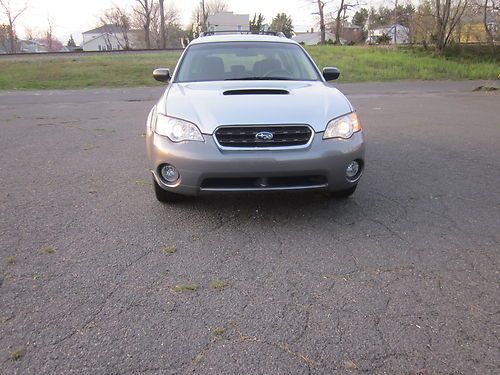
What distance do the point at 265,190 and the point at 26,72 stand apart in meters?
22.2

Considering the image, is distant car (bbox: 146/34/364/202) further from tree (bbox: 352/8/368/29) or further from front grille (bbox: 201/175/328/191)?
tree (bbox: 352/8/368/29)

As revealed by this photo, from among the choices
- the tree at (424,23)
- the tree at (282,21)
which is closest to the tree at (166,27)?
the tree at (282,21)

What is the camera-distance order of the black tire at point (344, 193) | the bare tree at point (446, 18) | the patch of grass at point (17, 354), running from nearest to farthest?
the patch of grass at point (17, 354), the black tire at point (344, 193), the bare tree at point (446, 18)

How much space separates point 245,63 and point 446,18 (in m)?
27.8

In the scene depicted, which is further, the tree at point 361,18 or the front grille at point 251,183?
the tree at point 361,18

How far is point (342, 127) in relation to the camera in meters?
4.19

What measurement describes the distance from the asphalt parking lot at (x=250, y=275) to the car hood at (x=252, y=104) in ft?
3.03

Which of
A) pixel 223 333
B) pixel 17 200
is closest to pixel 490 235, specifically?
pixel 223 333

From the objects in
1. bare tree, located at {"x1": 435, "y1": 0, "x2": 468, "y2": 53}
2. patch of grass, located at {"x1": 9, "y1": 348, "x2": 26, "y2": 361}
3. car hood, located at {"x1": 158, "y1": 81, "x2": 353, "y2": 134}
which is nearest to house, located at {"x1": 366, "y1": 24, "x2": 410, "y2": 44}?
bare tree, located at {"x1": 435, "y1": 0, "x2": 468, "y2": 53}

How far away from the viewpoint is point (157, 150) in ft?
13.5

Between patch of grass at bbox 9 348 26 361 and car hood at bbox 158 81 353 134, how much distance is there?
2.12 meters

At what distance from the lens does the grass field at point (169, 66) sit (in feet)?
66.7

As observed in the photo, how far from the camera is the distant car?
3.90 metres

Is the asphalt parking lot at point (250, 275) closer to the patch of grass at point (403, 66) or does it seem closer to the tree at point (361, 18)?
the patch of grass at point (403, 66)
